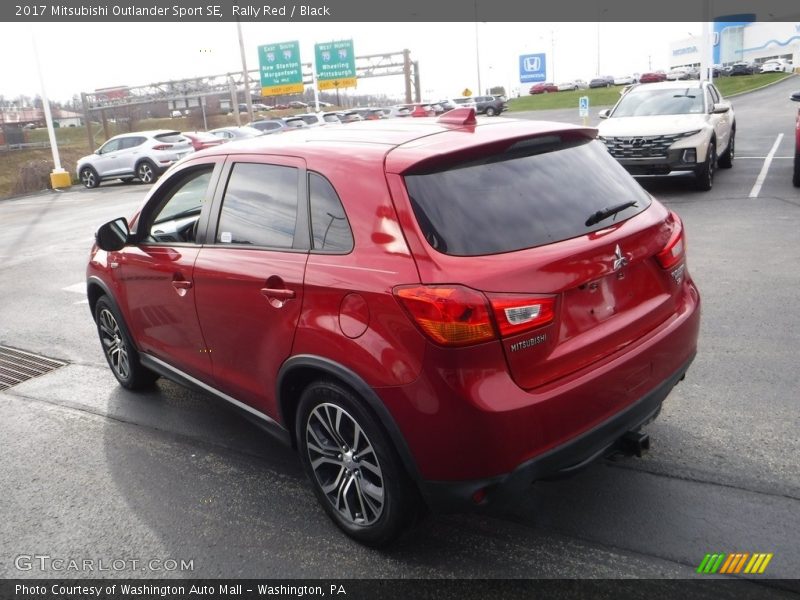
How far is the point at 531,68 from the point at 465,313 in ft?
317

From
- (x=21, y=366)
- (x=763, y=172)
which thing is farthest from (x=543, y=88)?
(x=21, y=366)

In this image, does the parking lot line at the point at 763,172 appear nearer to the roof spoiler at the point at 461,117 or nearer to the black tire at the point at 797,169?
the black tire at the point at 797,169

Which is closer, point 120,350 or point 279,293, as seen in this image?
point 279,293

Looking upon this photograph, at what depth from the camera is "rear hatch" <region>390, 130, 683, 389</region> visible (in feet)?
8.55

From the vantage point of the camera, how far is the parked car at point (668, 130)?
1134 centimetres

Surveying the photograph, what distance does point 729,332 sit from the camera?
17.8 ft

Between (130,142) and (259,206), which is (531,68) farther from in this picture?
(259,206)

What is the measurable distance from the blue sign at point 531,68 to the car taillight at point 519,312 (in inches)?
3754

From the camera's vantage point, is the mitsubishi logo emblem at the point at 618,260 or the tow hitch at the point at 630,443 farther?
the tow hitch at the point at 630,443

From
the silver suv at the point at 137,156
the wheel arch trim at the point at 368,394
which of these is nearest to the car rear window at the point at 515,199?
the wheel arch trim at the point at 368,394

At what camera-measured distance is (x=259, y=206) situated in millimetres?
3486
